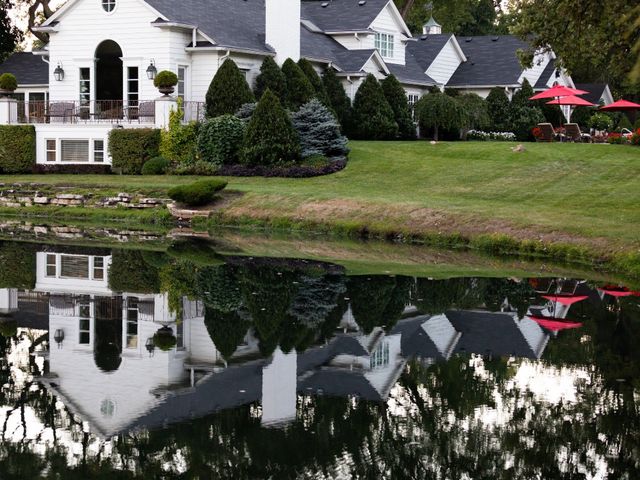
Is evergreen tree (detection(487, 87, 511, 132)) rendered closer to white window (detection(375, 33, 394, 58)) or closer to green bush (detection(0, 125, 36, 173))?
white window (detection(375, 33, 394, 58))

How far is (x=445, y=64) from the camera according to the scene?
187 ft

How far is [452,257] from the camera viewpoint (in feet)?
86.1

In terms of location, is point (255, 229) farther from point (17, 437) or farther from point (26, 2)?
point (26, 2)

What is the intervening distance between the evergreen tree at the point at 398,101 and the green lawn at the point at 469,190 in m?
4.74

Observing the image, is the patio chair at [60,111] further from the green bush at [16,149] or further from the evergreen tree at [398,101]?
the evergreen tree at [398,101]

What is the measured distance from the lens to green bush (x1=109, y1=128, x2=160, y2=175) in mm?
40562

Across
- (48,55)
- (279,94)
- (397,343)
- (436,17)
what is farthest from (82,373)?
(436,17)

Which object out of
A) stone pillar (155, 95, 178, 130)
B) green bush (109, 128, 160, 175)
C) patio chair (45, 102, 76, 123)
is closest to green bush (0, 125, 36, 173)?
patio chair (45, 102, 76, 123)

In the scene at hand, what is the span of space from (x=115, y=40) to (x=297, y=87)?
7.51m

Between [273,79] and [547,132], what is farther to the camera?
[547,132]

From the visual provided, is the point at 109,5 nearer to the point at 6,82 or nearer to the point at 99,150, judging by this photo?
the point at 6,82

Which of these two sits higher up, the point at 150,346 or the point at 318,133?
the point at 318,133

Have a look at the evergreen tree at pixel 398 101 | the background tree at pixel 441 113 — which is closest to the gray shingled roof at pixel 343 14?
the evergreen tree at pixel 398 101

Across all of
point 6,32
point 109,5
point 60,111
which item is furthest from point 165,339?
point 6,32
